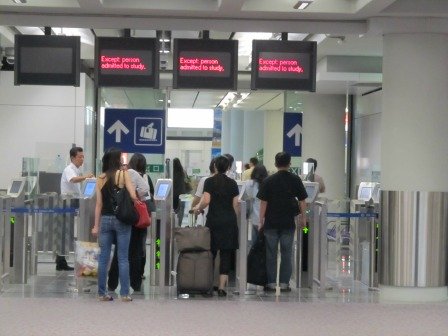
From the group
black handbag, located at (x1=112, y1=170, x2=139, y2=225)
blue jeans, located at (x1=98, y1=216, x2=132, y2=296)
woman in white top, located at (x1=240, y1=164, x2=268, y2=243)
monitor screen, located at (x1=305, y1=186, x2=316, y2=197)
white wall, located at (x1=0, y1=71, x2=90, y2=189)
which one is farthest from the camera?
white wall, located at (x1=0, y1=71, x2=90, y2=189)

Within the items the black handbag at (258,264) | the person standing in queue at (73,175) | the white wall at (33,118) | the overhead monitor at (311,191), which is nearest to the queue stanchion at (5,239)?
the person standing in queue at (73,175)

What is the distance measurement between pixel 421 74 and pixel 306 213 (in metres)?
2.63

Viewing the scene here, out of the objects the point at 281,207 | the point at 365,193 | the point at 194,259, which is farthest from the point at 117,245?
the point at 365,193

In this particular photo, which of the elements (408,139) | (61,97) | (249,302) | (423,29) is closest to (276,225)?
(249,302)

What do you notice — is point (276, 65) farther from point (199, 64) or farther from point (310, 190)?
point (310, 190)

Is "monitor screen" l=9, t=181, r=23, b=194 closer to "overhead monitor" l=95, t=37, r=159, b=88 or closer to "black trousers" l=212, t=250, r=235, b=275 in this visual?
"overhead monitor" l=95, t=37, r=159, b=88

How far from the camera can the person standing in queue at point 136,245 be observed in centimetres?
1062

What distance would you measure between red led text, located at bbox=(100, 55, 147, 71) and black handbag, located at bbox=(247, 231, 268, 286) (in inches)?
103

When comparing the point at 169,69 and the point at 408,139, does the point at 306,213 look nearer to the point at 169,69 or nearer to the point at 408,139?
the point at 408,139

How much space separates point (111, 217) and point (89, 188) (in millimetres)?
1877

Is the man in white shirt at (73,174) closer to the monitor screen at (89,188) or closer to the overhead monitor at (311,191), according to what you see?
the monitor screen at (89,188)

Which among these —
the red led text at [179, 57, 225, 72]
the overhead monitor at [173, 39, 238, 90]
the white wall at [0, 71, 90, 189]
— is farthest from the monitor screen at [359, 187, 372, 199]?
the white wall at [0, 71, 90, 189]

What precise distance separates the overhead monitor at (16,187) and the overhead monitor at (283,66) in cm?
363

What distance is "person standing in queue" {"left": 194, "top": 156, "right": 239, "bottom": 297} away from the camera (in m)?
10.7
